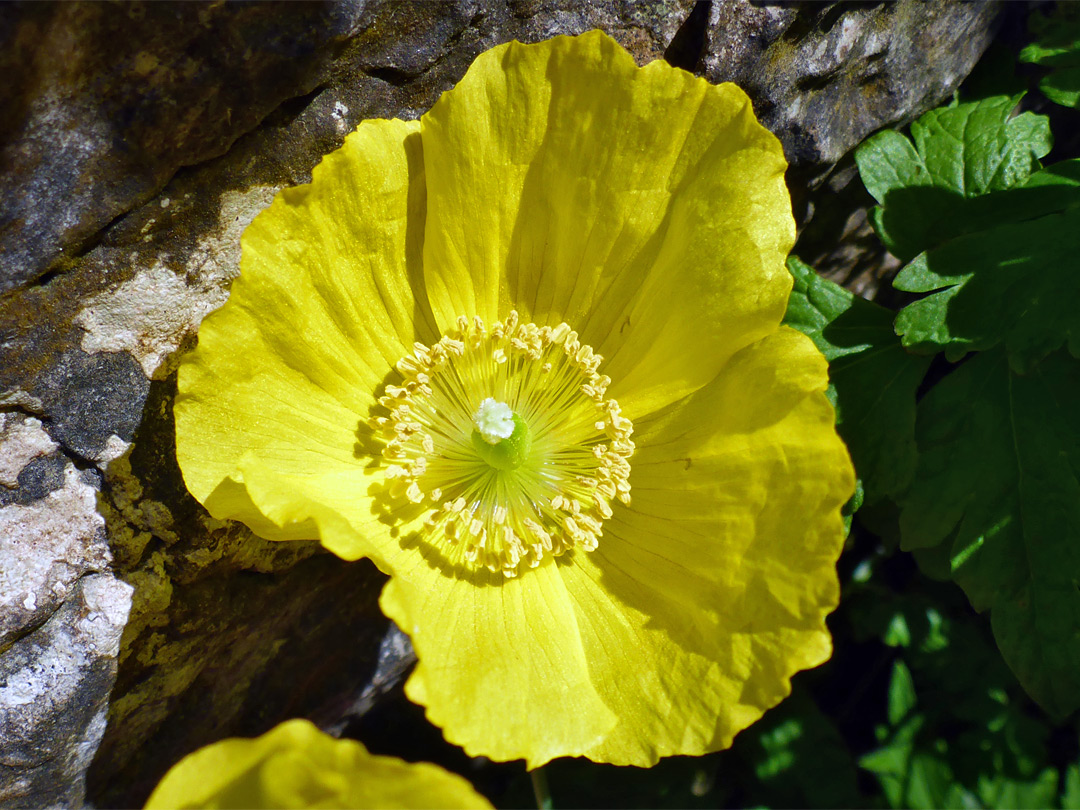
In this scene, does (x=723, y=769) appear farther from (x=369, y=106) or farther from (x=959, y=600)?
(x=369, y=106)

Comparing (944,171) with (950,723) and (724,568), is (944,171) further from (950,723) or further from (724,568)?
(950,723)

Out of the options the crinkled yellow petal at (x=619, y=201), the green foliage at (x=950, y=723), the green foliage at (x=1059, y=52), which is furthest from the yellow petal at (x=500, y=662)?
the green foliage at (x=1059, y=52)

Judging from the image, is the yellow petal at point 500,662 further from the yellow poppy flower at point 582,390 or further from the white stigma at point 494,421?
the white stigma at point 494,421

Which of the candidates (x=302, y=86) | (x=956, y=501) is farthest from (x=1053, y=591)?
(x=302, y=86)

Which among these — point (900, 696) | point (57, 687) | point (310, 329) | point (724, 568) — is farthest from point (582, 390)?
point (900, 696)

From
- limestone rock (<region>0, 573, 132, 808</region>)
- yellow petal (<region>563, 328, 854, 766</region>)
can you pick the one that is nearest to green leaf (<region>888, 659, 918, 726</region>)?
yellow petal (<region>563, 328, 854, 766</region>)

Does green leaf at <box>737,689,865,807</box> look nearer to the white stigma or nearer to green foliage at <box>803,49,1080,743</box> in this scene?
green foliage at <box>803,49,1080,743</box>

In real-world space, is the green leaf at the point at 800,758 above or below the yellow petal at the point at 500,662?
below

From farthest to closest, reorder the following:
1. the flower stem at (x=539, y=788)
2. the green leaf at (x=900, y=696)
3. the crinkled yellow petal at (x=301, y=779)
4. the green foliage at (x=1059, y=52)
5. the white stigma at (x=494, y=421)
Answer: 1. the green leaf at (x=900, y=696)
2. the flower stem at (x=539, y=788)
3. the green foliage at (x=1059, y=52)
4. the white stigma at (x=494, y=421)
5. the crinkled yellow petal at (x=301, y=779)
